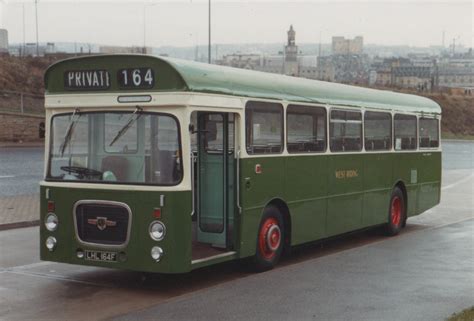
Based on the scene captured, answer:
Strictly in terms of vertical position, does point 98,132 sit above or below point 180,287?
above

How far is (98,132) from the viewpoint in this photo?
32.4 feet

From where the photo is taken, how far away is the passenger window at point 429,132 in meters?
17.3

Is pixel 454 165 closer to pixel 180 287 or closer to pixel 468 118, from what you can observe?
pixel 180 287

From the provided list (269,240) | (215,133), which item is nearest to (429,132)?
(269,240)

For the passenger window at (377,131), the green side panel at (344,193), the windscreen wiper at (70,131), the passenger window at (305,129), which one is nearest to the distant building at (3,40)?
the passenger window at (377,131)

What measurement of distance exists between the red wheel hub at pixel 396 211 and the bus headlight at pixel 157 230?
24.1 ft

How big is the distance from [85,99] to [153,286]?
2.41 m

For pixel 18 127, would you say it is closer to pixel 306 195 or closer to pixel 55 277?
pixel 306 195

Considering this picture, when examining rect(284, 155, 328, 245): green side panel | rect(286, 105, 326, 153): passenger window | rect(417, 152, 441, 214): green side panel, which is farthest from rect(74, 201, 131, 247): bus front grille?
rect(417, 152, 441, 214): green side panel

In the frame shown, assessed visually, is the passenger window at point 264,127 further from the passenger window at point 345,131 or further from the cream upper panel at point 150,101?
the passenger window at point 345,131

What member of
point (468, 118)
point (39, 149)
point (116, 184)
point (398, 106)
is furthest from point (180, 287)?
point (468, 118)

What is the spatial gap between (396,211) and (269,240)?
17.7 ft

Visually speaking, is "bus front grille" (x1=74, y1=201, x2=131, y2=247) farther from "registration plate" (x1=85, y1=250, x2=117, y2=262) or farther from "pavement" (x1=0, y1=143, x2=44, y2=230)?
"pavement" (x1=0, y1=143, x2=44, y2=230)

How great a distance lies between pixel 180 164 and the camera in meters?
9.41
